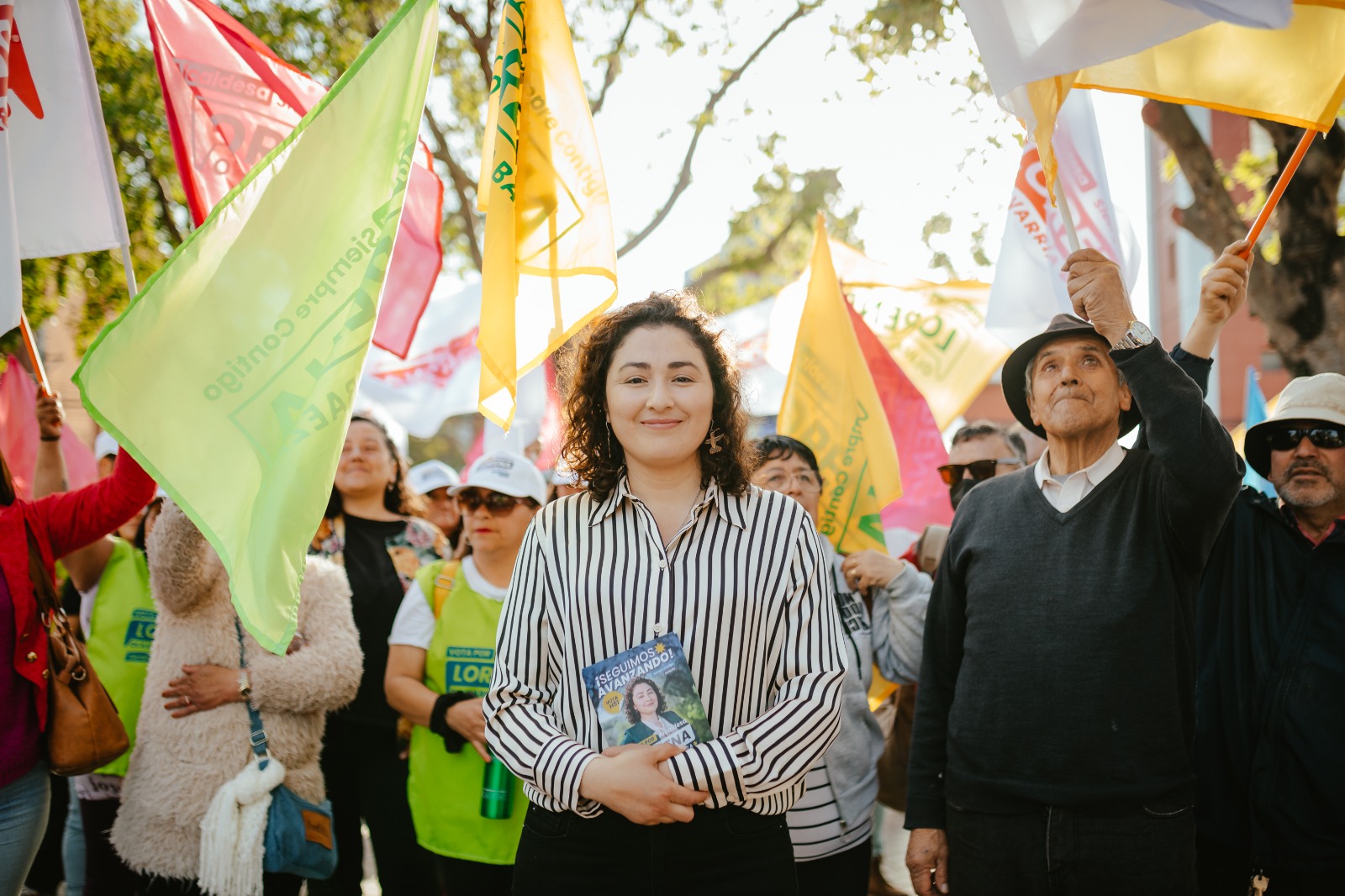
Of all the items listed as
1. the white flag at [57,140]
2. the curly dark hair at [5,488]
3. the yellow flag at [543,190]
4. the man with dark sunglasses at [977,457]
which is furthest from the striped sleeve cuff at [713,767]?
the man with dark sunglasses at [977,457]

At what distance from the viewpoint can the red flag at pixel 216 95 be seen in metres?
3.76

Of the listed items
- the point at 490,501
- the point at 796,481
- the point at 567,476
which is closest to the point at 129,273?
the point at 567,476

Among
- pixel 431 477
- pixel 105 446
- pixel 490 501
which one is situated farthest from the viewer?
pixel 431 477

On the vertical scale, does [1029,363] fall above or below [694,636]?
above

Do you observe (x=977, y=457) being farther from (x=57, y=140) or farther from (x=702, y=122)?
(x=702, y=122)

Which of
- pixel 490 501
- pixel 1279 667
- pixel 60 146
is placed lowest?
pixel 1279 667

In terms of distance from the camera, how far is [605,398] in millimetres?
2613

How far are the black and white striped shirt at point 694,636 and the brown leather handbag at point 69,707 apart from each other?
61.6 inches

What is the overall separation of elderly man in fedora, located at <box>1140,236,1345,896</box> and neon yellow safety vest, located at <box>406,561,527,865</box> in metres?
2.27

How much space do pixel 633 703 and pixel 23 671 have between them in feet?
6.36

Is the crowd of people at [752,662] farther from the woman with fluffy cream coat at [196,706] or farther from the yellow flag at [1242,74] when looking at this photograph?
the yellow flag at [1242,74]

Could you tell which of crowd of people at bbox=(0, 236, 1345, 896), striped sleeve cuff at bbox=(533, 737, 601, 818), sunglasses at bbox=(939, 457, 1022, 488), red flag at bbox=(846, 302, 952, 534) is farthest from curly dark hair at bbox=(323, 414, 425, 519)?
striped sleeve cuff at bbox=(533, 737, 601, 818)

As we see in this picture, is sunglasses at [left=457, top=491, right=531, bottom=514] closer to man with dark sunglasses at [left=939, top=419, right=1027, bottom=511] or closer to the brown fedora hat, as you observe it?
the brown fedora hat

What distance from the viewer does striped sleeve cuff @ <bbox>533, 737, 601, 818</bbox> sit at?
218cm
